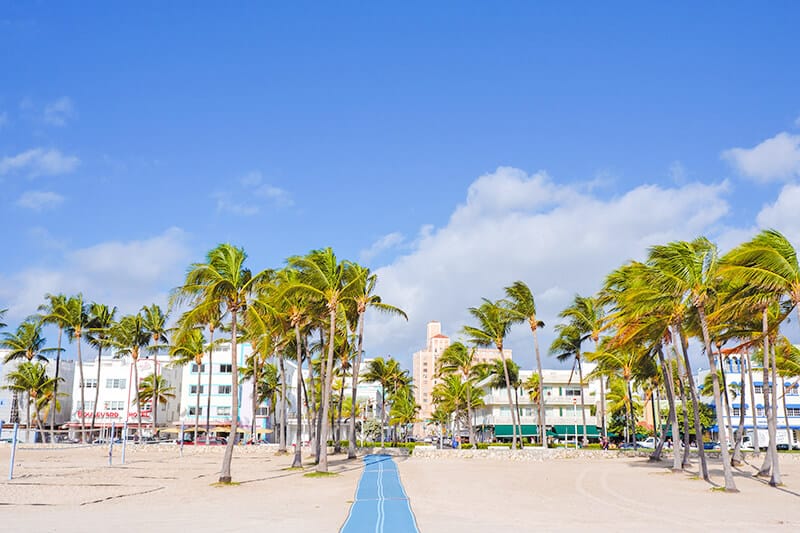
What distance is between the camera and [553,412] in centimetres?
8075

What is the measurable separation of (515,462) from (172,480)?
20.9 meters

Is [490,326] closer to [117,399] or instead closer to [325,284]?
[325,284]

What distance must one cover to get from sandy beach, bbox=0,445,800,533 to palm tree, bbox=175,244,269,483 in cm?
363

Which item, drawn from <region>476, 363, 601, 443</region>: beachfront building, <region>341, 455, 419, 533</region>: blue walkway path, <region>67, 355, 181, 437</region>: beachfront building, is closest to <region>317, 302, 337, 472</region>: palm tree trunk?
<region>341, 455, 419, 533</region>: blue walkway path

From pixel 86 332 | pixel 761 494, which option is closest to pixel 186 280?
pixel 761 494

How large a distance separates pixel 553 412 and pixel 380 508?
68.3m

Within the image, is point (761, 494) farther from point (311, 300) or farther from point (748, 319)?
point (311, 300)

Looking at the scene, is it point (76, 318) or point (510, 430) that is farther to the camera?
point (510, 430)

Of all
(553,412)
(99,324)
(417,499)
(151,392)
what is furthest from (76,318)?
(553,412)

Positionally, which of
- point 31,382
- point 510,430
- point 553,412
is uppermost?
point 31,382

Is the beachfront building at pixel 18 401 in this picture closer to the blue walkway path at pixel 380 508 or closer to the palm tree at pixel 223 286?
the palm tree at pixel 223 286

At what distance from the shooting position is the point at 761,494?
2120 cm

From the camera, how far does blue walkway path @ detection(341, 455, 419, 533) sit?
43.0 ft

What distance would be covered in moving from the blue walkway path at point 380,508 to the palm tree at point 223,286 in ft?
18.8
